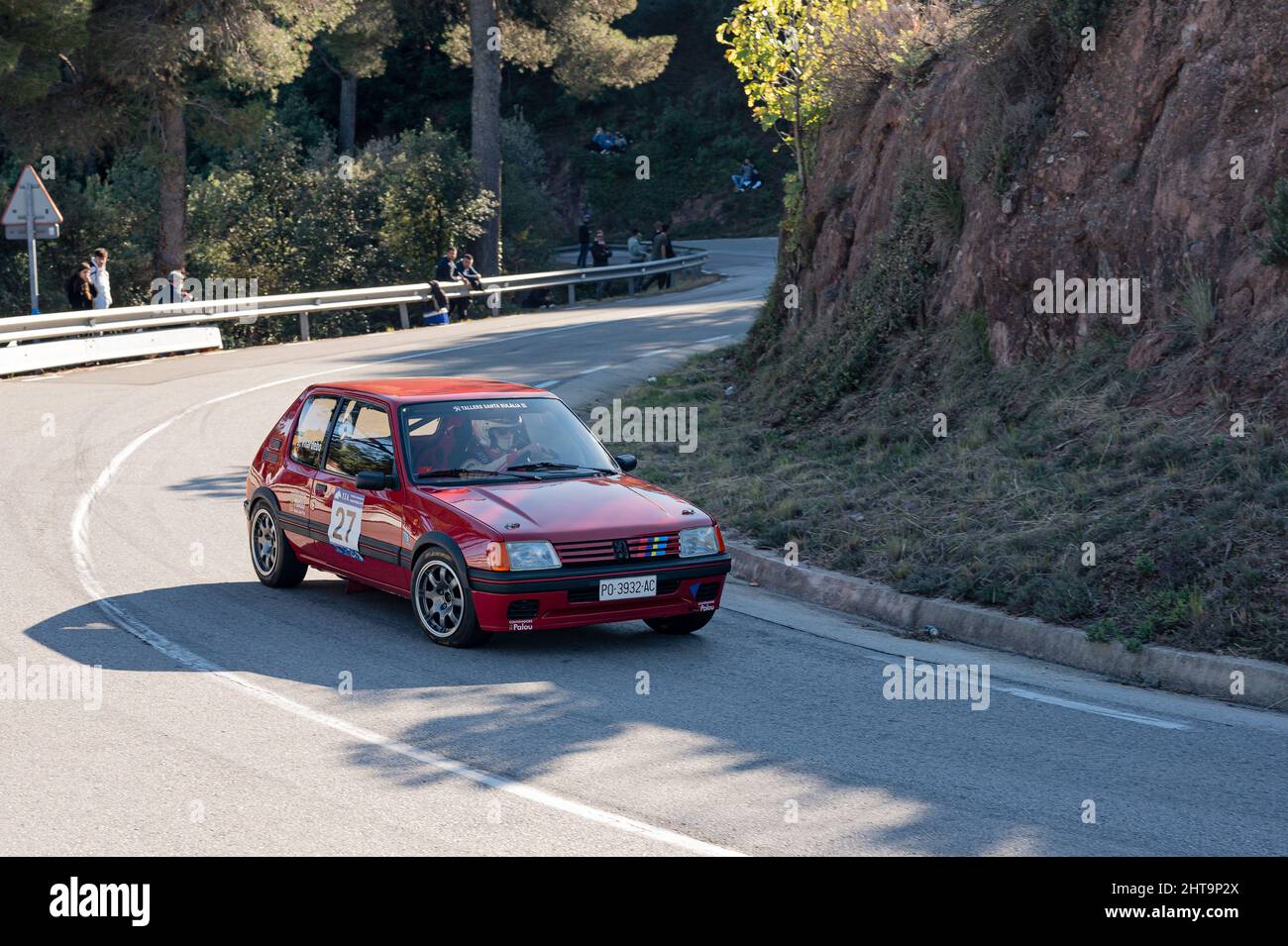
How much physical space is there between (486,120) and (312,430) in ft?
103

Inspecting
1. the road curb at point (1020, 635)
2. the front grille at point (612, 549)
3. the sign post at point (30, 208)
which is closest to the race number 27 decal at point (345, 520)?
the front grille at point (612, 549)

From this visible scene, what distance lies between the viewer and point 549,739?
24.2ft

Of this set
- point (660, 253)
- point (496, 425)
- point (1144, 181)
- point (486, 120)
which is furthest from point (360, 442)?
point (660, 253)

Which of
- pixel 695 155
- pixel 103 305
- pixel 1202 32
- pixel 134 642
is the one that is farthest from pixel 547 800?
pixel 695 155

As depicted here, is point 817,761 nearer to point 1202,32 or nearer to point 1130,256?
point 1130,256

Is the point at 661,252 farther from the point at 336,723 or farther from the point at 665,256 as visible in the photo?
the point at 336,723

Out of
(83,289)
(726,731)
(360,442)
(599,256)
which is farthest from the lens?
(599,256)

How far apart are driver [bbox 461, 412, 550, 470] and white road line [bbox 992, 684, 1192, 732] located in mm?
3536

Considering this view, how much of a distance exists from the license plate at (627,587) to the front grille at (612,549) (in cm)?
14

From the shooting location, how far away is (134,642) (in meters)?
9.30

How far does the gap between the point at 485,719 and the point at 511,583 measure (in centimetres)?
126

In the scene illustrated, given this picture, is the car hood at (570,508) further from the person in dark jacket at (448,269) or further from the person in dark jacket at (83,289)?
the person in dark jacket at (448,269)

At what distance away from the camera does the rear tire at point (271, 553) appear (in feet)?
35.8

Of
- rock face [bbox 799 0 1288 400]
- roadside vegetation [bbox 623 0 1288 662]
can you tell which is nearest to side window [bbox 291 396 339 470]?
roadside vegetation [bbox 623 0 1288 662]
